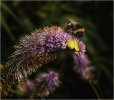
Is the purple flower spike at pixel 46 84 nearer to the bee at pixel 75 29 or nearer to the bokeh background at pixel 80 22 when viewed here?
the bee at pixel 75 29

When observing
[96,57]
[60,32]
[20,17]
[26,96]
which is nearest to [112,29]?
[96,57]

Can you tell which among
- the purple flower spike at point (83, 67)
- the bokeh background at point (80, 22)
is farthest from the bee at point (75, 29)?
the bokeh background at point (80, 22)

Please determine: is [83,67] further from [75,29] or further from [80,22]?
[80,22]

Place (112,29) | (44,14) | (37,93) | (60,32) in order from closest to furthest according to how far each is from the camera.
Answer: (60,32), (37,93), (44,14), (112,29)

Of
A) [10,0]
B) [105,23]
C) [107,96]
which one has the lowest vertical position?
[107,96]

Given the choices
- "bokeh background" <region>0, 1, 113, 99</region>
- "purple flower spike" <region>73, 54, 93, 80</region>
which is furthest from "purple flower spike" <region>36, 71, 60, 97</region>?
"bokeh background" <region>0, 1, 113, 99</region>

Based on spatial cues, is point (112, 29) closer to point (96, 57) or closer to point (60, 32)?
point (96, 57)

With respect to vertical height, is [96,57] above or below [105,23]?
below

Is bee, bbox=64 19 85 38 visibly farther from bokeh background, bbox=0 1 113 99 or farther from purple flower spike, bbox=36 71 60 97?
bokeh background, bbox=0 1 113 99
